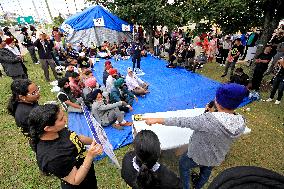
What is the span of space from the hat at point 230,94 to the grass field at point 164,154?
218 centimetres

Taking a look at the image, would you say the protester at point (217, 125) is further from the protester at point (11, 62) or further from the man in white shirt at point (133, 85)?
the protester at point (11, 62)

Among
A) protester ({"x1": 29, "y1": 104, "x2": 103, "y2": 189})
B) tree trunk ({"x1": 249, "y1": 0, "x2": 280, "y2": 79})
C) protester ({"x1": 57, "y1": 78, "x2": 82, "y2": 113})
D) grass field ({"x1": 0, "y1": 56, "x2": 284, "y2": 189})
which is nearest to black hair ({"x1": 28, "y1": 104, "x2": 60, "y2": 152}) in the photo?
protester ({"x1": 29, "y1": 104, "x2": 103, "y2": 189})

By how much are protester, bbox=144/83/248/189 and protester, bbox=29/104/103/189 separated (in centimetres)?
96

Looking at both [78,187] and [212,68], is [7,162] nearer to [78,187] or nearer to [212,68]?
[78,187]

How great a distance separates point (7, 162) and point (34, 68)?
8470 mm

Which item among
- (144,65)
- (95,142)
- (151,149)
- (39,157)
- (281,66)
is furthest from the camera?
(144,65)

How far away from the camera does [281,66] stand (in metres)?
6.76

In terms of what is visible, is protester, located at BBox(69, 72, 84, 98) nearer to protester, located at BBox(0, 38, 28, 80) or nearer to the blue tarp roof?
protester, located at BBox(0, 38, 28, 80)

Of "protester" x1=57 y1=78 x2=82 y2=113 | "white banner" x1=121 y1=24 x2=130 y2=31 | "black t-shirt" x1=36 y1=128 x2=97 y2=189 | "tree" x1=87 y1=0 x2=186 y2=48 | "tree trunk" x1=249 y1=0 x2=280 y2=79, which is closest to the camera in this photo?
"black t-shirt" x1=36 y1=128 x2=97 y2=189

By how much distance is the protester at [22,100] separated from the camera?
3088 mm

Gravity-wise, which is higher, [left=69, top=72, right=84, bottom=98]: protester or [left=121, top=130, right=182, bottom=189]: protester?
[left=121, top=130, right=182, bottom=189]: protester

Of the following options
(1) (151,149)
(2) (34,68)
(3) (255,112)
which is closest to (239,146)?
(3) (255,112)

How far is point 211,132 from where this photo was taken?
8.06 feet

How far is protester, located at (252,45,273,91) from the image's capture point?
25.6ft
